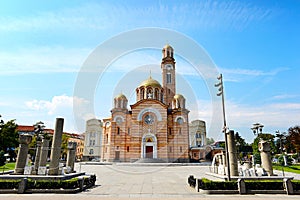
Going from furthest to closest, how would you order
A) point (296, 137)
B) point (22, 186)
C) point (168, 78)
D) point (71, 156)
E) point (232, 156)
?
point (168, 78), point (296, 137), point (71, 156), point (232, 156), point (22, 186)

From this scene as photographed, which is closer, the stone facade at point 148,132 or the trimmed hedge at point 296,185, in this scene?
the trimmed hedge at point 296,185

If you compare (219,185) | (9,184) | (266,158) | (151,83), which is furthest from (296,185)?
(151,83)

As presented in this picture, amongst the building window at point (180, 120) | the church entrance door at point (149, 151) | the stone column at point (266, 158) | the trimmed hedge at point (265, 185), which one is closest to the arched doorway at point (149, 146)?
the church entrance door at point (149, 151)

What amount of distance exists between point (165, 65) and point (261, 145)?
36947mm

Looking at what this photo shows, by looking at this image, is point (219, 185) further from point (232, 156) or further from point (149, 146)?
point (149, 146)

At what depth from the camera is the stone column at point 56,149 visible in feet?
43.8

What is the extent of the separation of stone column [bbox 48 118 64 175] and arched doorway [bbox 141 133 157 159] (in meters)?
27.6

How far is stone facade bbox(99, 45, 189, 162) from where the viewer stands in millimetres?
40500

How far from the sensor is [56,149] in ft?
45.3

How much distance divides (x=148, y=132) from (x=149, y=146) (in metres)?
2.87

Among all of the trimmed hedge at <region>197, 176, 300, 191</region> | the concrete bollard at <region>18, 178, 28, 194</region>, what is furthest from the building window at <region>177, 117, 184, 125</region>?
the concrete bollard at <region>18, 178, 28, 194</region>

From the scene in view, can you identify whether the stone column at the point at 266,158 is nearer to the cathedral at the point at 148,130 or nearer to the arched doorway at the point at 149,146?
the cathedral at the point at 148,130

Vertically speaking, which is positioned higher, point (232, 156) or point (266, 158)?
point (232, 156)

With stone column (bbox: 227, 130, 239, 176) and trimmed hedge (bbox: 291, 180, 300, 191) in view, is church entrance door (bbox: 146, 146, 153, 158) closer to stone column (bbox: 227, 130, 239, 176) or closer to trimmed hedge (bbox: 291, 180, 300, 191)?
stone column (bbox: 227, 130, 239, 176)
